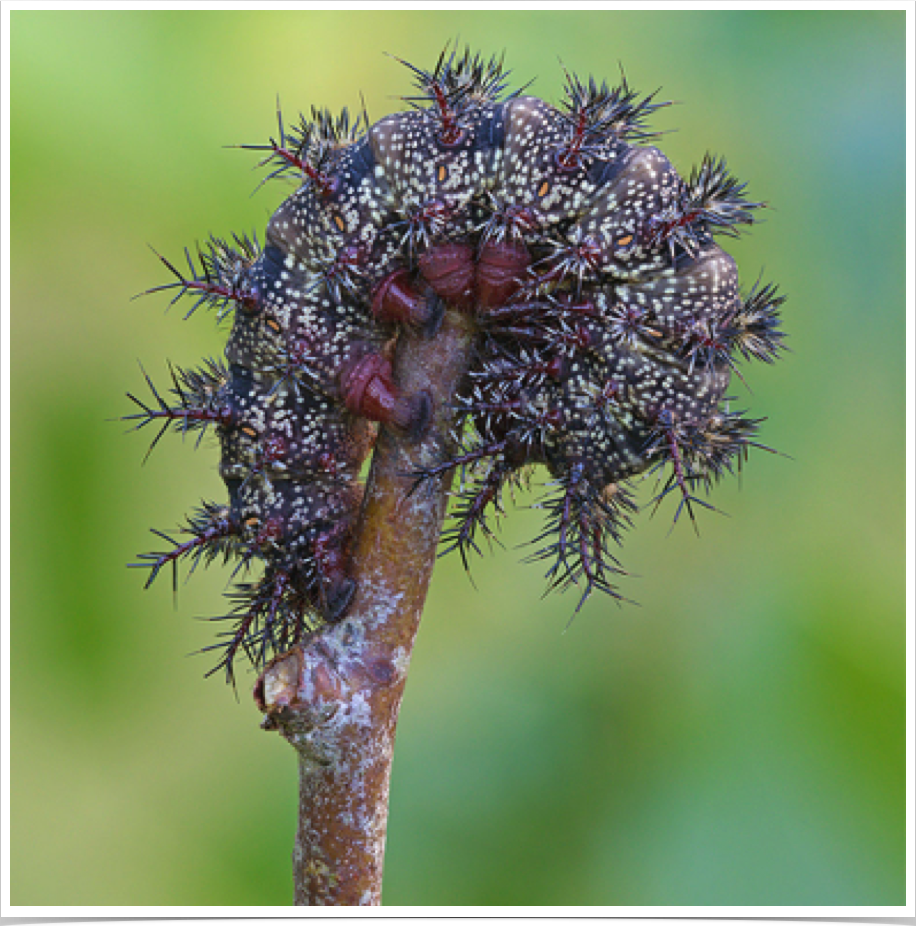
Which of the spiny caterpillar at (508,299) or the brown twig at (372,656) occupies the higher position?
the spiny caterpillar at (508,299)

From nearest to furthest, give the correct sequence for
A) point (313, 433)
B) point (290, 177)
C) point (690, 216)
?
point (690, 216)
point (290, 177)
point (313, 433)

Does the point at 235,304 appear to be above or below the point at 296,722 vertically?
above

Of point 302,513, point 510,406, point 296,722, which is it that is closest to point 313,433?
point 302,513

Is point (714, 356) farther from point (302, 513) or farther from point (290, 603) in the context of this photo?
point (290, 603)

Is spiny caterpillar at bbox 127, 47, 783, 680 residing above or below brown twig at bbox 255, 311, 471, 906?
above
